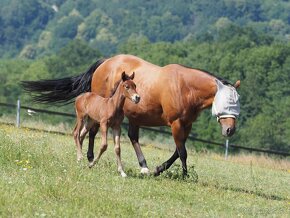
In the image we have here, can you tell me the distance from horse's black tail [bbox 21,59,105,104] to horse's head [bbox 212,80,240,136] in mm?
3185

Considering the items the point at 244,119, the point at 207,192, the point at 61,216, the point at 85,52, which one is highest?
the point at 61,216

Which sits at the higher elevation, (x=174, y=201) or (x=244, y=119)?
(x=174, y=201)

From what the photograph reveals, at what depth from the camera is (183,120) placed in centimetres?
1407

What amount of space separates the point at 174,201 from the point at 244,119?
3525 inches

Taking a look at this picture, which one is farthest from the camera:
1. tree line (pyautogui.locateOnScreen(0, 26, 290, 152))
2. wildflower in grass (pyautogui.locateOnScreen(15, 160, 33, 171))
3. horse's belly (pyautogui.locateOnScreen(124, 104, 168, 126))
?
tree line (pyautogui.locateOnScreen(0, 26, 290, 152))

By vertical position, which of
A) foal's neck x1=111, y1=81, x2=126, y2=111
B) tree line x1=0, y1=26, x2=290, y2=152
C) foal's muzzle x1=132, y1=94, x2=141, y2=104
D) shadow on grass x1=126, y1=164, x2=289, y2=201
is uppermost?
foal's muzzle x1=132, y1=94, x2=141, y2=104

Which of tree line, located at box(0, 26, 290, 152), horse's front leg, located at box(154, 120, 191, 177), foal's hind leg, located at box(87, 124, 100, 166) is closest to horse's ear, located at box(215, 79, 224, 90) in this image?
horse's front leg, located at box(154, 120, 191, 177)

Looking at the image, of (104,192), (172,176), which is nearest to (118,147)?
(172,176)

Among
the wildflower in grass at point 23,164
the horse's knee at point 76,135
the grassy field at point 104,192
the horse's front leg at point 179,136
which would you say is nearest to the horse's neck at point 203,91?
the horse's front leg at point 179,136

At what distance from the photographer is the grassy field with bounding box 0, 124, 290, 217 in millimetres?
9844

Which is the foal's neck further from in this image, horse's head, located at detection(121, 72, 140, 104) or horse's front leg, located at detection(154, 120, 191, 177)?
horse's front leg, located at detection(154, 120, 191, 177)

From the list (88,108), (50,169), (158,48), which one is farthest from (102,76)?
(158,48)

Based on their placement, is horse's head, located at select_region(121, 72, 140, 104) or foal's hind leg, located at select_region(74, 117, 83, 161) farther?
foal's hind leg, located at select_region(74, 117, 83, 161)

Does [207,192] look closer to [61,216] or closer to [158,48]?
[61,216]
